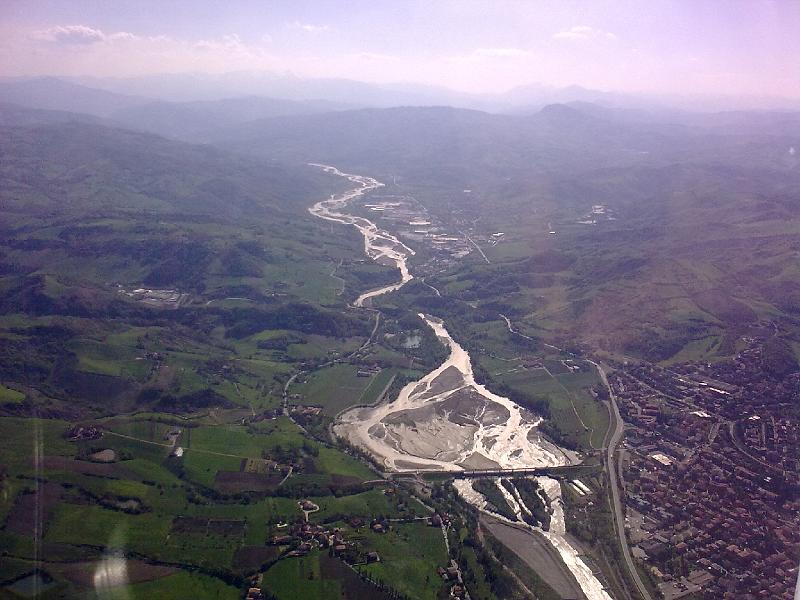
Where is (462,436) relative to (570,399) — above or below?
below

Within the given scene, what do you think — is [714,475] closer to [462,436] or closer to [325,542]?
[462,436]

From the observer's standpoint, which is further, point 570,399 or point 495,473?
point 570,399

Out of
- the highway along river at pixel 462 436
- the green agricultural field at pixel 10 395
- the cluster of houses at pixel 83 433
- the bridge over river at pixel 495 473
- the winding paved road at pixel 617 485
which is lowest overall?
the highway along river at pixel 462 436

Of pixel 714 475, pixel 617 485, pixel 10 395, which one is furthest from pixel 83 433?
pixel 714 475

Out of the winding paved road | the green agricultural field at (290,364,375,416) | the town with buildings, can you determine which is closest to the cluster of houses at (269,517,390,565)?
the winding paved road

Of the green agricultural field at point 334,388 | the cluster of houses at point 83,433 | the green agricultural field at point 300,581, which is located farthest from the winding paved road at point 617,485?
the cluster of houses at point 83,433

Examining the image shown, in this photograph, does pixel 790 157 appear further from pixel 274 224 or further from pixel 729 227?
A: pixel 274 224

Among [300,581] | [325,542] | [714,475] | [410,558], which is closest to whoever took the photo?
[300,581]

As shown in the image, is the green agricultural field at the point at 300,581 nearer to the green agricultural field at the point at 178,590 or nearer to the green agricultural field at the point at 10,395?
the green agricultural field at the point at 178,590
